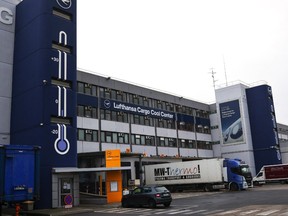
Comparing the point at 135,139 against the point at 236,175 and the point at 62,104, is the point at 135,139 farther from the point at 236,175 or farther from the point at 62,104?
the point at 62,104

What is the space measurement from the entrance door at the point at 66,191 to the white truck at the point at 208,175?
19.2 meters

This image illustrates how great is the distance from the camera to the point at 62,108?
3009 cm

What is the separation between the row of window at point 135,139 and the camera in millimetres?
43469

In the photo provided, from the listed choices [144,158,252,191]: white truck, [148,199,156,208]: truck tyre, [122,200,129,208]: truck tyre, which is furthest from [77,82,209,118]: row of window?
[148,199,156,208]: truck tyre

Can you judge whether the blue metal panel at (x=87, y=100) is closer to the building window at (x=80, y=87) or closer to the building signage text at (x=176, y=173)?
the building window at (x=80, y=87)

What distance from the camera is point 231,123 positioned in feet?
202

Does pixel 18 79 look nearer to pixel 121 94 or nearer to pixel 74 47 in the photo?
pixel 74 47

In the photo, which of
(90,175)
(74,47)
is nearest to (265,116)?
(90,175)

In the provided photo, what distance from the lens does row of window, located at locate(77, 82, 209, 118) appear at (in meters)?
45.2

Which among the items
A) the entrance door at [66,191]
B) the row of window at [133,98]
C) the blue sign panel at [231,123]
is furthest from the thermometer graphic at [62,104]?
the blue sign panel at [231,123]

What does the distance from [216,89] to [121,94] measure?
2299cm

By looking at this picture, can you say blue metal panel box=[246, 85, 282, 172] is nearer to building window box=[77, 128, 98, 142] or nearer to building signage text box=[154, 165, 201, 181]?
building signage text box=[154, 165, 201, 181]

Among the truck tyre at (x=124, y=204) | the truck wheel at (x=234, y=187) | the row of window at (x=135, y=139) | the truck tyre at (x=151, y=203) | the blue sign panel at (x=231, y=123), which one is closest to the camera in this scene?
the truck tyre at (x=151, y=203)

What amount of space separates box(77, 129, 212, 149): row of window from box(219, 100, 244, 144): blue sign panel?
503cm
